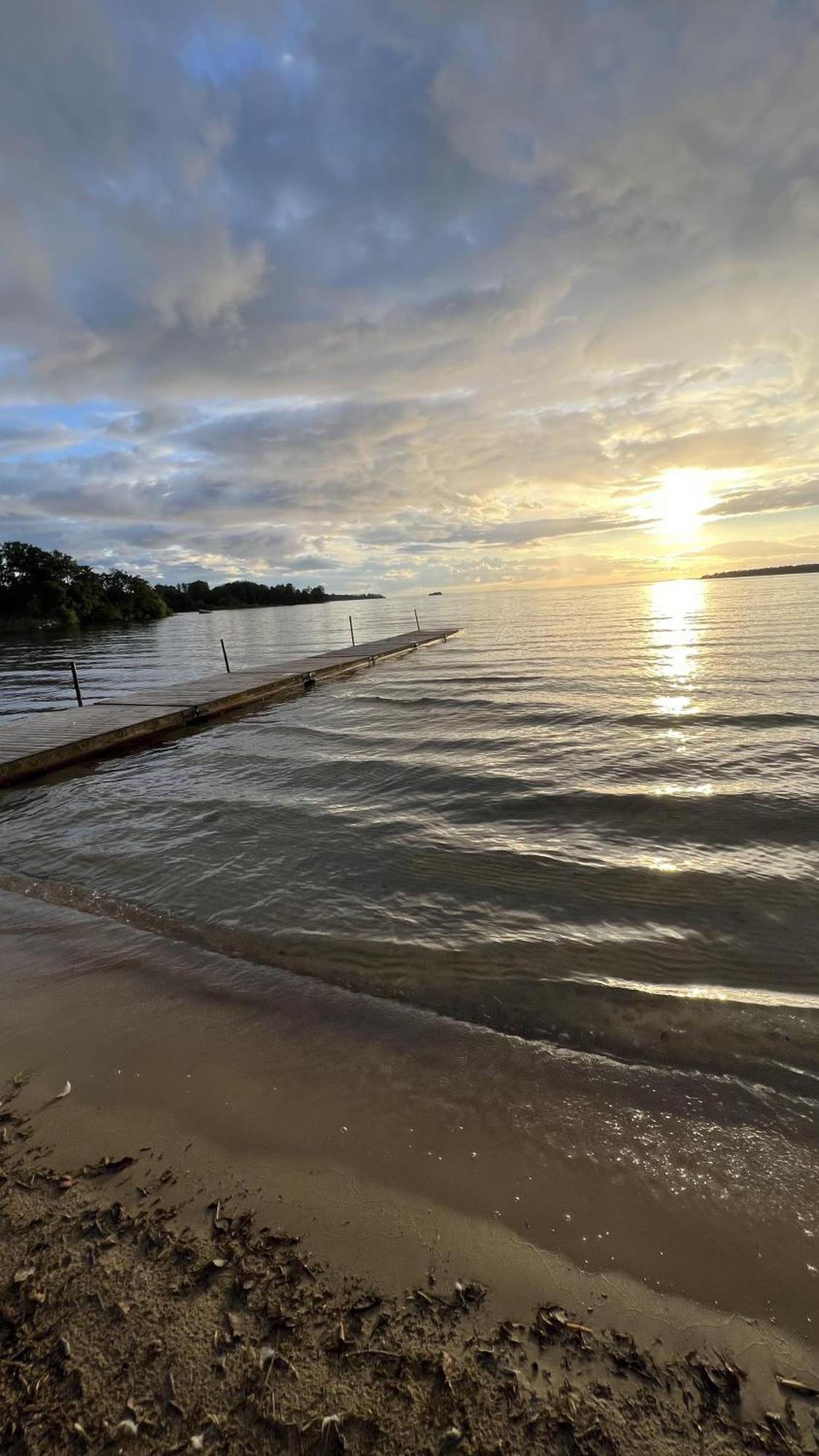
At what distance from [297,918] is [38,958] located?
85.7 inches

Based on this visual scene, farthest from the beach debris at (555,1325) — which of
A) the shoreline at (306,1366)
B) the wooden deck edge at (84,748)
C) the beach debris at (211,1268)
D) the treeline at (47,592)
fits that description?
the treeline at (47,592)

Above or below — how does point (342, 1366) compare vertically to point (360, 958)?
above

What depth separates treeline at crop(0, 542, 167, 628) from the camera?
92125mm

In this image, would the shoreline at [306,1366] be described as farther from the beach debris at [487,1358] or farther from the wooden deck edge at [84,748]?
the wooden deck edge at [84,748]

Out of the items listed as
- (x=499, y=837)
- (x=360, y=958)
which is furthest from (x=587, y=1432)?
(x=499, y=837)

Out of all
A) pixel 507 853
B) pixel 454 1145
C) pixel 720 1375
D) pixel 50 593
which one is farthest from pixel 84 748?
pixel 50 593

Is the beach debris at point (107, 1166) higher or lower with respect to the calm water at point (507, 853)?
higher

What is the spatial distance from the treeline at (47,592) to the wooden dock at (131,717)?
8400 cm

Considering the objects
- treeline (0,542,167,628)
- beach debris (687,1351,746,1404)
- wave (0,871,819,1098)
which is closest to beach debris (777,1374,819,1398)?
beach debris (687,1351,746,1404)

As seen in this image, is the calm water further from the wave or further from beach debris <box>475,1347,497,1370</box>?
beach debris <box>475,1347,497,1370</box>

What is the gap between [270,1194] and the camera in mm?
2684

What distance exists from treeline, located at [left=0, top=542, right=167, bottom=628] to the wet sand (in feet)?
333

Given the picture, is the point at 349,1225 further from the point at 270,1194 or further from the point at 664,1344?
the point at 664,1344

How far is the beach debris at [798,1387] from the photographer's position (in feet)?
6.22
